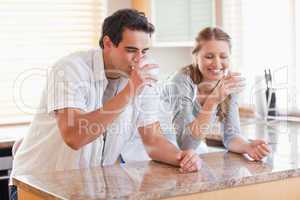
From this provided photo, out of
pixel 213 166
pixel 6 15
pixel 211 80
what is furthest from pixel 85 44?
pixel 213 166

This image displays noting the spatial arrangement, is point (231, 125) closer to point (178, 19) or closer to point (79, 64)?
point (79, 64)

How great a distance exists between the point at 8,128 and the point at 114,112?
1702mm

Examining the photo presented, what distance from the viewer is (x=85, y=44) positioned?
3.77 m

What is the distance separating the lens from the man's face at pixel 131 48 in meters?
1.98

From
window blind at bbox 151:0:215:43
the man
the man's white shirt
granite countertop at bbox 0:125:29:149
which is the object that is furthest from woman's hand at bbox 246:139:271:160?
window blind at bbox 151:0:215:43

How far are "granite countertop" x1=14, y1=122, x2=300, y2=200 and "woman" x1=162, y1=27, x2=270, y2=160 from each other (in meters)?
0.17

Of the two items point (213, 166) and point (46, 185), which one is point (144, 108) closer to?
point (213, 166)

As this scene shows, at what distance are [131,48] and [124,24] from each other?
10 cm

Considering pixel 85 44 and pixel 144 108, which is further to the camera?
pixel 85 44

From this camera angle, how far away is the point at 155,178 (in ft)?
5.23

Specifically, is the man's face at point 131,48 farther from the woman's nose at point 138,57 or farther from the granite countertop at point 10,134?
the granite countertop at point 10,134

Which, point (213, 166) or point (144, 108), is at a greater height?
point (144, 108)

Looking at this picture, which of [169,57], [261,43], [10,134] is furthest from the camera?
[169,57]

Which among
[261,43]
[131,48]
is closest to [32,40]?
[261,43]
